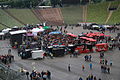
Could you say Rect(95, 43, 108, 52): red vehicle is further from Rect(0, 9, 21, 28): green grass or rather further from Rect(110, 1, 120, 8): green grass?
Rect(110, 1, 120, 8): green grass

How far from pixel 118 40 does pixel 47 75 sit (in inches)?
790

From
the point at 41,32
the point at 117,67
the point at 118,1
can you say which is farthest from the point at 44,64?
the point at 118,1

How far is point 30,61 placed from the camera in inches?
1134

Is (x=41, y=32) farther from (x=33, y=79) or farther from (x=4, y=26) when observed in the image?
(x=33, y=79)

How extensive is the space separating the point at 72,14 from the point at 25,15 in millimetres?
14240

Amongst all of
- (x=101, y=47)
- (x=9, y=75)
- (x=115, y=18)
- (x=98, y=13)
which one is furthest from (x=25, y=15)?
(x=9, y=75)

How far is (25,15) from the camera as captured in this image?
222 feet

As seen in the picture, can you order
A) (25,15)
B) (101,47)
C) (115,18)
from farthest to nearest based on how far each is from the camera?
(25,15) < (115,18) < (101,47)

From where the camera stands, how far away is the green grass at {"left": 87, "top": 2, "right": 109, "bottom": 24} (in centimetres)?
6444

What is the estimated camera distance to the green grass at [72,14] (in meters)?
66.5

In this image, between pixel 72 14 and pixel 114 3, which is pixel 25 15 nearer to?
pixel 72 14

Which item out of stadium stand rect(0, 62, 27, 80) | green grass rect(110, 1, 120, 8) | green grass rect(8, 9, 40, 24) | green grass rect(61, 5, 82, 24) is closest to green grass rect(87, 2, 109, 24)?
green grass rect(110, 1, 120, 8)

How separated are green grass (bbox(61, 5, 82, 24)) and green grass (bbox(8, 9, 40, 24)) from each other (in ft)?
29.2

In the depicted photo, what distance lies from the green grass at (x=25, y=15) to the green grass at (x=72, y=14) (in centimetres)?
890
